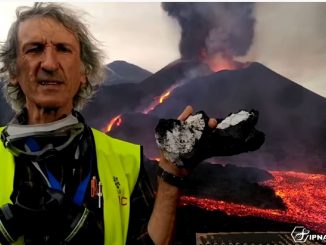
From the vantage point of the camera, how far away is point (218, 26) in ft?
4.18

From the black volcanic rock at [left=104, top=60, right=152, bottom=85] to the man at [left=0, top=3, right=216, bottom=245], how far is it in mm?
182

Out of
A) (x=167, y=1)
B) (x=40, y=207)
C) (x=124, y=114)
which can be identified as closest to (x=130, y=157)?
(x=124, y=114)

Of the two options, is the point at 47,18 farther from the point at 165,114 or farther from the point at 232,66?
the point at 232,66

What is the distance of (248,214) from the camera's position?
49.1 inches

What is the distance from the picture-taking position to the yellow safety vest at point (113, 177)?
1017 millimetres

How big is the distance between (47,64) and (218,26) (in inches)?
22.0

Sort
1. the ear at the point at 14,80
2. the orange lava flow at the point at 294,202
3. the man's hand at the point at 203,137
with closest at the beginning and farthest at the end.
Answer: the man's hand at the point at 203,137
the ear at the point at 14,80
the orange lava flow at the point at 294,202

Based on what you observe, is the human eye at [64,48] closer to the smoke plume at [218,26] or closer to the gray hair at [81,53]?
the gray hair at [81,53]

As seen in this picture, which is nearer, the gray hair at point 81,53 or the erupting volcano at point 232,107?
the gray hair at point 81,53

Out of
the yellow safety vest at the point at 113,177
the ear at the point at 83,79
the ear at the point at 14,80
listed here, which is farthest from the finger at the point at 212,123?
the ear at the point at 14,80

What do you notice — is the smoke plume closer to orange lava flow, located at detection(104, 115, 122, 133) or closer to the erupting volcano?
the erupting volcano

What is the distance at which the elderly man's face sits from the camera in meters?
1.00

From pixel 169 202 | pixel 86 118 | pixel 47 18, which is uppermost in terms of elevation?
pixel 47 18

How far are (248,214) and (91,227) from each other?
1.65 ft
